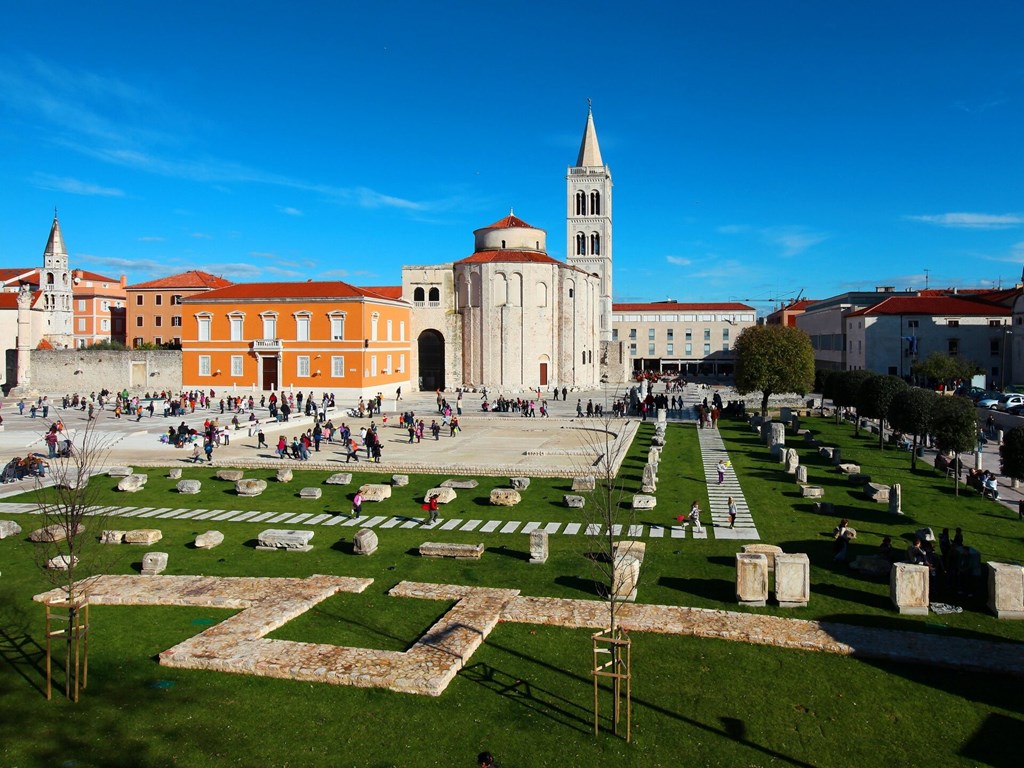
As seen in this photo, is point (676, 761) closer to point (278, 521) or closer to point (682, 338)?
point (278, 521)

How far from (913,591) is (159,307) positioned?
7112 centimetres

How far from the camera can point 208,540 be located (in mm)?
17781

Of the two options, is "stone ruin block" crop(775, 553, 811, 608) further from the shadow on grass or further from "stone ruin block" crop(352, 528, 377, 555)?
"stone ruin block" crop(352, 528, 377, 555)

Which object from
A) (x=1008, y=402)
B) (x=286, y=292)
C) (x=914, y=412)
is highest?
(x=286, y=292)

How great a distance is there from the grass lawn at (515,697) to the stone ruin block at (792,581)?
0.23 meters

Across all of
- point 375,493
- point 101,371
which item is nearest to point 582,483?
point 375,493

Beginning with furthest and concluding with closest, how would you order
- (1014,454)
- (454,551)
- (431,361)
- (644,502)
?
(431,361), (644,502), (1014,454), (454,551)

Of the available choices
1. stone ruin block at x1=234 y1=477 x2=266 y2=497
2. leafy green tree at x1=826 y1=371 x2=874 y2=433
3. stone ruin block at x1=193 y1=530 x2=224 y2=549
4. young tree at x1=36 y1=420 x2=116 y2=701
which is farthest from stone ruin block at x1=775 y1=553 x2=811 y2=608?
leafy green tree at x1=826 y1=371 x2=874 y2=433

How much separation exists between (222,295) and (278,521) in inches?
1550

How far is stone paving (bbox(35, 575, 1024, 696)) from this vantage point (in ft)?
34.9

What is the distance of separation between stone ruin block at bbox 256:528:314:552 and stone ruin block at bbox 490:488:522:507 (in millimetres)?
6247

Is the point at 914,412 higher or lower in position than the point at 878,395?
lower

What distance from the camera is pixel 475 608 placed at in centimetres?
1295

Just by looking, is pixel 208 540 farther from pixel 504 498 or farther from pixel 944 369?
pixel 944 369
